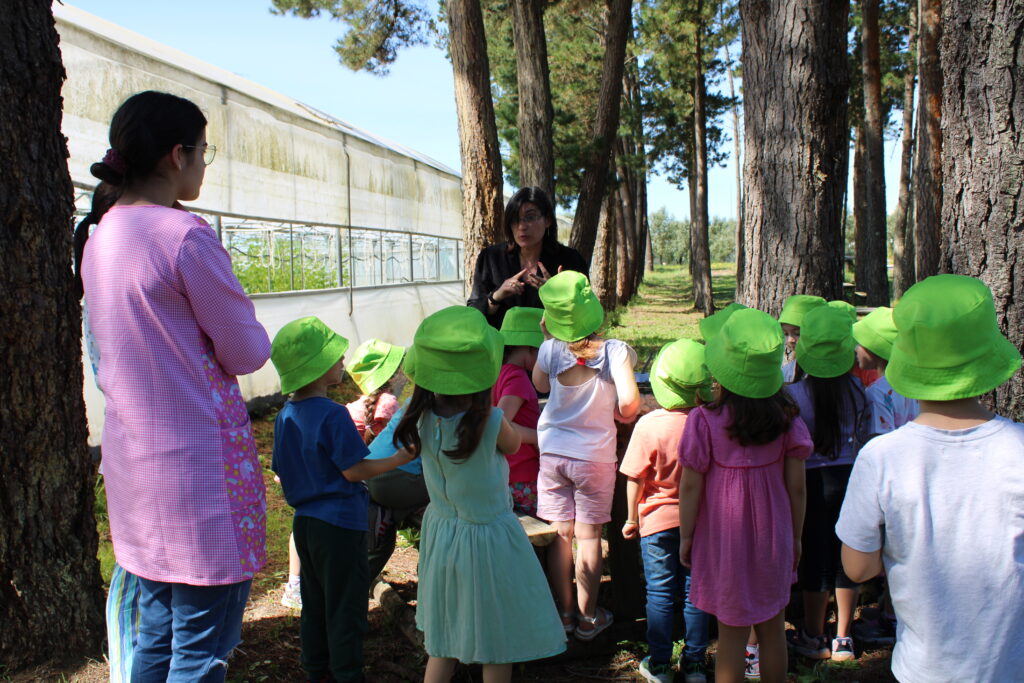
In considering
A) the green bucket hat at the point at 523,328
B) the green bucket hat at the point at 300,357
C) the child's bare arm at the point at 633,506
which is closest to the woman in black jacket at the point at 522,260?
the green bucket hat at the point at 523,328

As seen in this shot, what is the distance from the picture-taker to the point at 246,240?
9109mm

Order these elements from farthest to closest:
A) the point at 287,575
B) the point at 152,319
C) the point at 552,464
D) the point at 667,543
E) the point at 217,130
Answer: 1. the point at 217,130
2. the point at 287,575
3. the point at 552,464
4. the point at 667,543
5. the point at 152,319

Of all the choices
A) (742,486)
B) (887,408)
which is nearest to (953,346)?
(742,486)

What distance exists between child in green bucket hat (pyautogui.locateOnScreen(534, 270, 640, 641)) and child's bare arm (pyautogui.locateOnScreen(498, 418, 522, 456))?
0.64 m

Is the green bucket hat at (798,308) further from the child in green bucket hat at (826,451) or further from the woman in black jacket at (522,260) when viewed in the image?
the woman in black jacket at (522,260)

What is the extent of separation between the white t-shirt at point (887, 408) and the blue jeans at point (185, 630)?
2513 millimetres

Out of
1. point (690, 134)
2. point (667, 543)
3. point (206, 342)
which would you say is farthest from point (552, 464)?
point (690, 134)

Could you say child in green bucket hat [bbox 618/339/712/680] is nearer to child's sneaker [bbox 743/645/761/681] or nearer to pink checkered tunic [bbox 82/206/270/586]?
child's sneaker [bbox 743/645/761/681]

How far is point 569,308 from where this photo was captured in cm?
331

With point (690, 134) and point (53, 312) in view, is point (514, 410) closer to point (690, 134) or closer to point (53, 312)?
point (53, 312)

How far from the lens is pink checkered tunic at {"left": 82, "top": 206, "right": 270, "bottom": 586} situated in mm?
1994

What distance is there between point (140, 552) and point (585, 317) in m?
1.87

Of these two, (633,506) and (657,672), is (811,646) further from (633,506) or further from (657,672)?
(633,506)

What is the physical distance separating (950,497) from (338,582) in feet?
6.47
